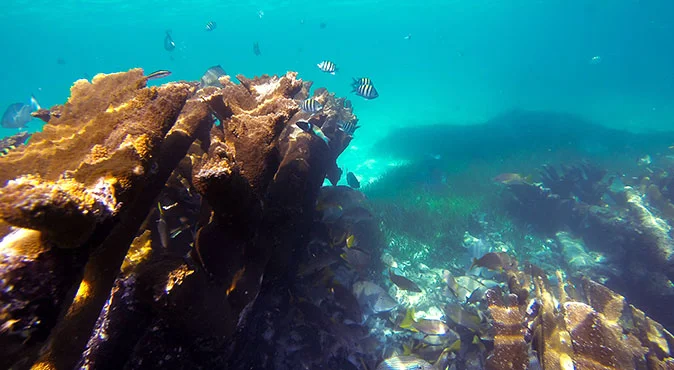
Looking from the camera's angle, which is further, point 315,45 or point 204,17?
point 315,45

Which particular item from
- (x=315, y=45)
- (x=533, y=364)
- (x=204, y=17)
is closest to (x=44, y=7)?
(x=204, y=17)

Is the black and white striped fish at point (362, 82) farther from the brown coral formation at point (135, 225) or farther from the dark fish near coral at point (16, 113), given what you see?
the dark fish near coral at point (16, 113)

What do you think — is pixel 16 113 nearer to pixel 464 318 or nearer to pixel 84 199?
pixel 84 199

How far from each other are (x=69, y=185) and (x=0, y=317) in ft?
1.53

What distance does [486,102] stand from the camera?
154 ft

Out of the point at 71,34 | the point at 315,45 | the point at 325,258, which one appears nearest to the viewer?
the point at 325,258

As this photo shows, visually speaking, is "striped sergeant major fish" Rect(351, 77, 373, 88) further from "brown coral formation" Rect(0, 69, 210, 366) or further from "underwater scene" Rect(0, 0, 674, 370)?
"brown coral formation" Rect(0, 69, 210, 366)

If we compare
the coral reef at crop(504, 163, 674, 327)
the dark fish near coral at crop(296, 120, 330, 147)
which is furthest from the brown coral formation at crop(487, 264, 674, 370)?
the coral reef at crop(504, 163, 674, 327)

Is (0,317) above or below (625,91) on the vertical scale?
below

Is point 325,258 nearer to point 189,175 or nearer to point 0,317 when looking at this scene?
point 189,175

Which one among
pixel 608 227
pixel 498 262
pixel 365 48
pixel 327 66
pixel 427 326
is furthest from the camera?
pixel 365 48

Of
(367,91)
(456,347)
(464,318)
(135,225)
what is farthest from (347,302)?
(367,91)

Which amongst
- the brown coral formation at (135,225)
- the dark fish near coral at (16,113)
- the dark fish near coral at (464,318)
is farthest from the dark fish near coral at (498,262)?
the dark fish near coral at (16,113)

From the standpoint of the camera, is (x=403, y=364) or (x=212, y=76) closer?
(x=403, y=364)
